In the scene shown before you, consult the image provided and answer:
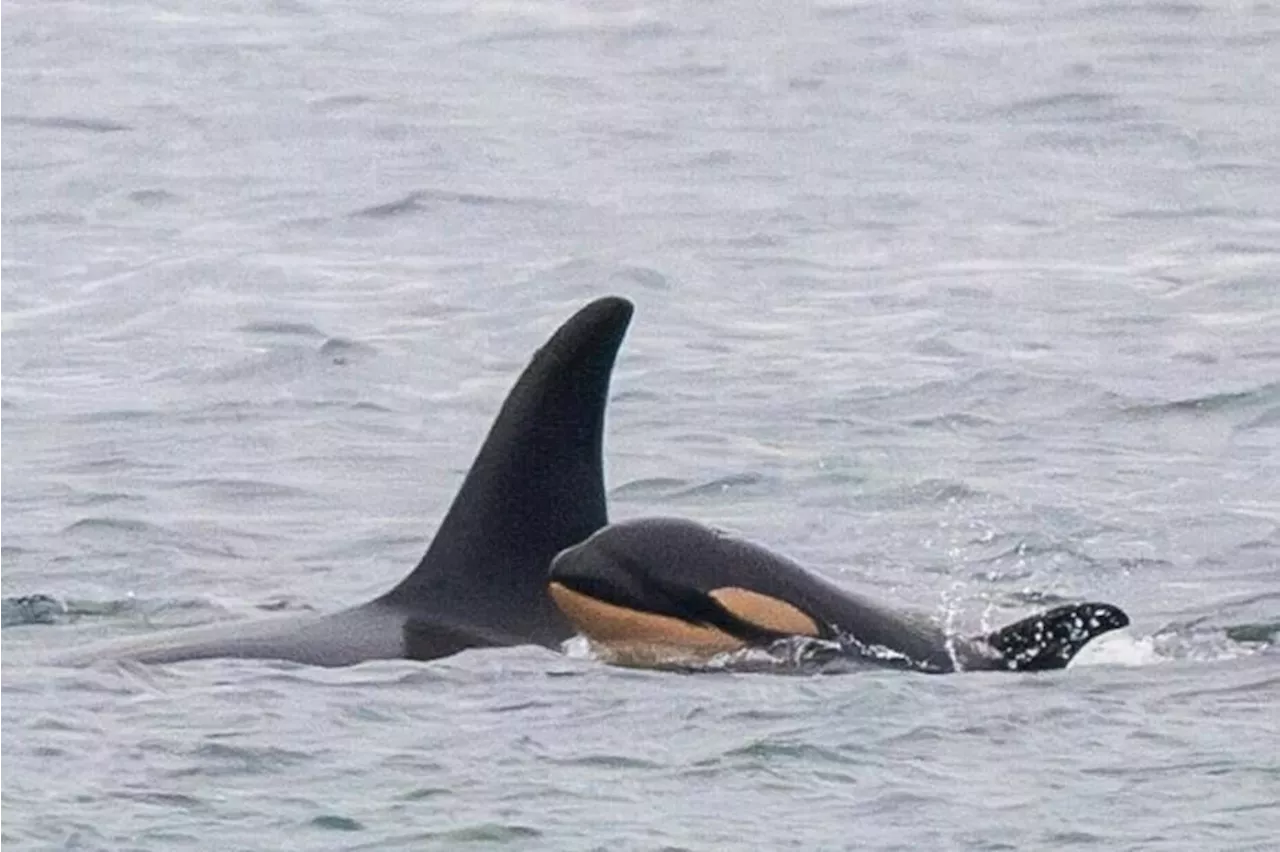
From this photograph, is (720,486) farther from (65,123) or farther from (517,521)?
(65,123)

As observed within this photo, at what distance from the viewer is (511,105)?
105ft

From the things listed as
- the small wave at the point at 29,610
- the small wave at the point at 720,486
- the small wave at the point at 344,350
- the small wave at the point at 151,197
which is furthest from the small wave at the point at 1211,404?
the small wave at the point at 151,197

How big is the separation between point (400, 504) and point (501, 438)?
13.0 feet

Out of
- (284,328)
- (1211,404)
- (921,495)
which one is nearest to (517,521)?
(921,495)

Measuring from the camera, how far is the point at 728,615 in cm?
1352

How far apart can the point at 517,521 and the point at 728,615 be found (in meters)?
0.91

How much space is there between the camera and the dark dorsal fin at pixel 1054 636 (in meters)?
13.2

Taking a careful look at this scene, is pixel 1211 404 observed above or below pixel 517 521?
below

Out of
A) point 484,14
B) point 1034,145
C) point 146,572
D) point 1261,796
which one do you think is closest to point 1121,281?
point 1034,145

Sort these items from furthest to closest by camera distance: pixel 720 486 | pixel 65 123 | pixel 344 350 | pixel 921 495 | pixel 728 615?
1. pixel 65 123
2. pixel 344 350
3. pixel 720 486
4. pixel 921 495
5. pixel 728 615

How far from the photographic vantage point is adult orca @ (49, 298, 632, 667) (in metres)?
13.7

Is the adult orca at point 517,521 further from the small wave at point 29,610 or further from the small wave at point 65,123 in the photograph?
the small wave at point 65,123

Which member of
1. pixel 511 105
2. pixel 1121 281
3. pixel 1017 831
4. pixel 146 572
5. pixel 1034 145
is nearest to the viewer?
pixel 1017 831

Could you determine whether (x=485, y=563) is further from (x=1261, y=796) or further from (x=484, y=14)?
(x=484, y=14)
